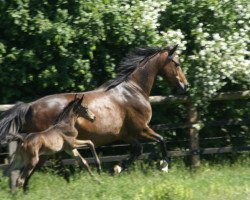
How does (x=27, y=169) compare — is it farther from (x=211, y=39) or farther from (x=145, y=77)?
(x=211, y=39)

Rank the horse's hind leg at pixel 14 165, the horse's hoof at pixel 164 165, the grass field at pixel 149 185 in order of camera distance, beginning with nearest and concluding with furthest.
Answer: the grass field at pixel 149 185
the horse's hind leg at pixel 14 165
the horse's hoof at pixel 164 165

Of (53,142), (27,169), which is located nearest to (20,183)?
(27,169)

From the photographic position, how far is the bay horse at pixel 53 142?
8609 millimetres

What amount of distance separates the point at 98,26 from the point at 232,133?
3.68 metres

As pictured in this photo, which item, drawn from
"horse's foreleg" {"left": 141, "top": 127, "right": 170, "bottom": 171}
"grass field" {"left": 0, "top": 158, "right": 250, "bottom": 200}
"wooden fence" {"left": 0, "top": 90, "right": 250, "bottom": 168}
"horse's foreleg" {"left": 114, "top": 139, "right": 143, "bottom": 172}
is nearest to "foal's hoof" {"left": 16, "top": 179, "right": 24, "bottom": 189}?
"grass field" {"left": 0, "top": 158, "right": 250, "bottom": 200}

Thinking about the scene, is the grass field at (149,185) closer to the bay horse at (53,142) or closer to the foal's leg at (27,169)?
the foal's leg at (27,169)

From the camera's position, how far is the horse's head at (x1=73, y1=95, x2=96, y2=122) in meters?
9.27

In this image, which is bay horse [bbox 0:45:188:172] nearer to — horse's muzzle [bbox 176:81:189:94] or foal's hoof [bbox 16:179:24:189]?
horse's muzzle [bbox 176:81:189:94]

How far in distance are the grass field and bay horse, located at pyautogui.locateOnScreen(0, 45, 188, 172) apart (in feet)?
1.98

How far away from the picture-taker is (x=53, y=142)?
8867 millimetres

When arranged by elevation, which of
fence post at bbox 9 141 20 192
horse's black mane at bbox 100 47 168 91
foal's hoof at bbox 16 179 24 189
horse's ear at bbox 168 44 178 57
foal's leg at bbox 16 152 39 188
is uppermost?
horse's ear at bbox 168 44 178 57

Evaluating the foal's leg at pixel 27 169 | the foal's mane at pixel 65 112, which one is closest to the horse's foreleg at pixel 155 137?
the foal's mane at pixel 65 112

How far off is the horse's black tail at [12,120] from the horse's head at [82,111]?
2.35 ft

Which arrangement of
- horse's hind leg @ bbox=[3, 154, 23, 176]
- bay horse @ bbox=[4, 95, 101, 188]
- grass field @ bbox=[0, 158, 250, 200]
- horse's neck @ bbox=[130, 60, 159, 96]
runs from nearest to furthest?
grass field @ bbox=[0, 158, 250, 200] → bay horse @ bbox=[4, 95, 101, 188] → horse's hind leg @ bbox=[3, 154, 23, 176] → horse's neck @ bbox=[130, 60, 159, 96]
